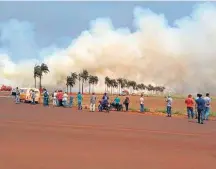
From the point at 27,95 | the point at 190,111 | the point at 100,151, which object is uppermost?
the point at 27,95

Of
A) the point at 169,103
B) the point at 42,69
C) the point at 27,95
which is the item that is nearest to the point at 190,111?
the point at 169,103

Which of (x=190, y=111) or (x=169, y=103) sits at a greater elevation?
(x=169, y=103)

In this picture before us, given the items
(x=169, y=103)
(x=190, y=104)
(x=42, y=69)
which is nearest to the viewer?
(x=190, y=104)

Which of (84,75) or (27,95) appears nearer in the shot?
(27,95)

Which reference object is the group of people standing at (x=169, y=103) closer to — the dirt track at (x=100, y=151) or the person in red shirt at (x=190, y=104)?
the person in red shirt at (x=190, y=104)

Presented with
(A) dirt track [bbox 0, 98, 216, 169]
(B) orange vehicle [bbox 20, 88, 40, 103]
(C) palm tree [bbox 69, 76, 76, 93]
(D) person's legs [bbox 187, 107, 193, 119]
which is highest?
(C) palm tree [bbox 69, 76, 76, 93]

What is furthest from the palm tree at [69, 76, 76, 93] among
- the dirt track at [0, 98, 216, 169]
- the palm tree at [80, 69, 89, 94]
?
the dirt track at [0, 98, 216, 169]

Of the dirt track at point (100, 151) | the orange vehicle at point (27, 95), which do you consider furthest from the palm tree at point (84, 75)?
the dirt track at point (100, 151)

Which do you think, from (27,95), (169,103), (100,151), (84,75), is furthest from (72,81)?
(100,151)

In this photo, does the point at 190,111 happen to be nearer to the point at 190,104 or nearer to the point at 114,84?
the point at 190,104

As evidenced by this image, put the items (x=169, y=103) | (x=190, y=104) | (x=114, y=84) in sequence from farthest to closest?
(x=114, y=84)
(x=169, y=103)
(x=190, y=104)

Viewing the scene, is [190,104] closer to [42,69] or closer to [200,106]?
[200,106]

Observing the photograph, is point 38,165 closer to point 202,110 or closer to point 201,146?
point 201,146

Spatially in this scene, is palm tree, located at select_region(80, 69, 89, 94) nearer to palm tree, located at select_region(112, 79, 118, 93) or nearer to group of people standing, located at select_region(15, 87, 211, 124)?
palm tree, located at select_region(112, 79, 118, 93)
